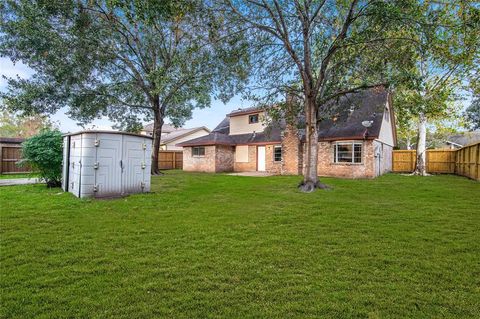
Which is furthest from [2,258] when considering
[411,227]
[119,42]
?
[119,42]

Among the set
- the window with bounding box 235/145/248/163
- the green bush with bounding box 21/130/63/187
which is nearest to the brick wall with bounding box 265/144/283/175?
the window with bounding box 235/145/248/163

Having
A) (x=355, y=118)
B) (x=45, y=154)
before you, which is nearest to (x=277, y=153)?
(x=355, y=118)

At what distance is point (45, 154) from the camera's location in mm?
9602

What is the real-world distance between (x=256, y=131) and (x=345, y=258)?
1937cm

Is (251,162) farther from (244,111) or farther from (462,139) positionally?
(462,139)

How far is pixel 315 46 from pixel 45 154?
12.0 m

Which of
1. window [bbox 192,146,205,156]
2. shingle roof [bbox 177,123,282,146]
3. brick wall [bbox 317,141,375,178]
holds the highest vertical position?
shingle roof [bbox 177,123,282,146]

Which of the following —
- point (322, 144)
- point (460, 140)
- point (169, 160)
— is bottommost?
point (169, 160)

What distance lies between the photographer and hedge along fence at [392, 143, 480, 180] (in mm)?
16625

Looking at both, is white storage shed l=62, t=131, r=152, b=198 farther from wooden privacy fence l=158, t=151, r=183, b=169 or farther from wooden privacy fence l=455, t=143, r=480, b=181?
wooden privacy fence l=455, t=143, r=480, b=181

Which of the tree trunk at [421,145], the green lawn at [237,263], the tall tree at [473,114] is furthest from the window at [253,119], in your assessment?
the tall tree at [473,114]

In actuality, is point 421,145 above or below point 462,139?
below

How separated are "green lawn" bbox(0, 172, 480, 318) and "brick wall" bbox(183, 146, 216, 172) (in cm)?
1497

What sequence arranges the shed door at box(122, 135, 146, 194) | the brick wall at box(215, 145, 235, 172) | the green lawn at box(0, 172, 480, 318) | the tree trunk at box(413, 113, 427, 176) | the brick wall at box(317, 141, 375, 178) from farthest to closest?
the brick wall at box(215, 145, 235, 172)
the tree trunk at box(413, 113, 427, 176)
the brick wall at box(317, 141, 375, 178)
the shed door at box(122, 135, 146, 194)
the green lawn at box(0, 172, 480, 318)
